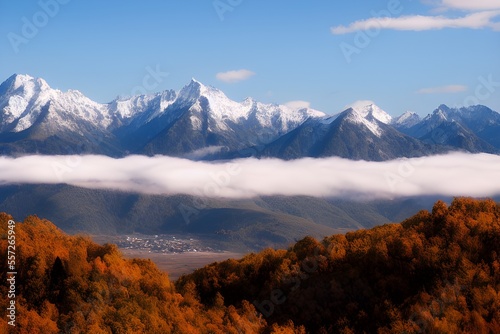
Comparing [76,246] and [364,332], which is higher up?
[76,246]

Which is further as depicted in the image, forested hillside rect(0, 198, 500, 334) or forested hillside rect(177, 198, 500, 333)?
forested hillside rect(0, 198, 500, 334)

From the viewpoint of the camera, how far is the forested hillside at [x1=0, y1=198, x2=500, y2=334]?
376 ft

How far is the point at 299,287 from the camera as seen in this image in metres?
130

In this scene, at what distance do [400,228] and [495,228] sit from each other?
2510cm

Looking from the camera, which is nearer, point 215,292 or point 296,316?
point 296,316

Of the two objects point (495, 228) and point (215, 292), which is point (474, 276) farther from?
point (215, 292)

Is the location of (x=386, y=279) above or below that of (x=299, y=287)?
above

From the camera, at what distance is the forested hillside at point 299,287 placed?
11469cm

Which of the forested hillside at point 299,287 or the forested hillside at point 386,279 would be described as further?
the forested hillside at point 299,287

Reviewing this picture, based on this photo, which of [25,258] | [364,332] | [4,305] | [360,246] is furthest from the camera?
[360,246]

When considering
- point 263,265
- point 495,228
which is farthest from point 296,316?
point 495,228

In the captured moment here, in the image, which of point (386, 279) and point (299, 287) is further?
point (299, 287)

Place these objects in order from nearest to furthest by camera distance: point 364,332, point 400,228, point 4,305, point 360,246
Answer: point 364,332, point 4,305, point 360,246, point 400,228

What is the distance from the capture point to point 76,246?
147 metres
